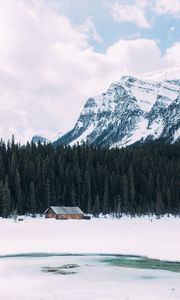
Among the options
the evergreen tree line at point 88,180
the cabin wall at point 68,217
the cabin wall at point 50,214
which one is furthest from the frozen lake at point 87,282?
the evergreen tree line at point 88,180

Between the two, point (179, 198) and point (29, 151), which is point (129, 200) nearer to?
point (179, 198)

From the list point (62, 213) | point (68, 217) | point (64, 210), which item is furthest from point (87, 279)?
point (64, 210)

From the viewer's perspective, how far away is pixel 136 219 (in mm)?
117438

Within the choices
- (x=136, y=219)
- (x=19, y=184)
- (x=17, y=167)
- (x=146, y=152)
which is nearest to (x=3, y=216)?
(x=19, y=184)

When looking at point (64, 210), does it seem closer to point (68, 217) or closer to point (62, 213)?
point (62, 213)

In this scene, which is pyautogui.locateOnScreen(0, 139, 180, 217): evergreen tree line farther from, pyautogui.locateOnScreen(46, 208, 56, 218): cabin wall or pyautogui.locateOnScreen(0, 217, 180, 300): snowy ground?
pyautogui.locateOnScreen(0, 217, 180, 300): snowy ground

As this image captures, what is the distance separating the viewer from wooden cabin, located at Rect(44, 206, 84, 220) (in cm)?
11312

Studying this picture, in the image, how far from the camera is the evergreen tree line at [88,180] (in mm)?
123875

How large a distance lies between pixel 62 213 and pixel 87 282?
87.9 m

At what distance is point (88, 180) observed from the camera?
13450cm

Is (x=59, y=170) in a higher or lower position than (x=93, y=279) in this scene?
higher

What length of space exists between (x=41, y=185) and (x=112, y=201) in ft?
68.4

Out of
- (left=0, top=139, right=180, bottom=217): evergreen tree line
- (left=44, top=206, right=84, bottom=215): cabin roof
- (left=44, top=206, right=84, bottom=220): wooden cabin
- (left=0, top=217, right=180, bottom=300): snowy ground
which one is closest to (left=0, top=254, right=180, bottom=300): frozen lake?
(left=0, top=217, right=180, bottom=300): snowy ground

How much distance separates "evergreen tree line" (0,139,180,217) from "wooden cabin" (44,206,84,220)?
472 cm
